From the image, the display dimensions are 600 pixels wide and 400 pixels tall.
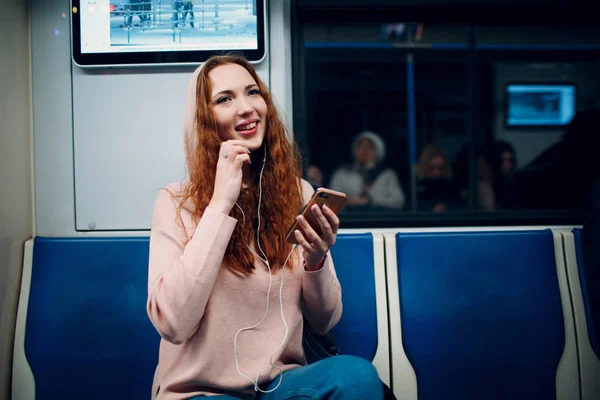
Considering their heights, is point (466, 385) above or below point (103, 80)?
below

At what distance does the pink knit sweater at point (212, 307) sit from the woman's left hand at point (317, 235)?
6cm

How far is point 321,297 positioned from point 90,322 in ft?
3.53

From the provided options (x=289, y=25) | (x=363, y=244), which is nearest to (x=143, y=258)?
(x=363, y=244)

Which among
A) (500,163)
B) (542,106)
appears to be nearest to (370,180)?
(500,163)

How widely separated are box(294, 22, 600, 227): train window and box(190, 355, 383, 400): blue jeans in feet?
18.2

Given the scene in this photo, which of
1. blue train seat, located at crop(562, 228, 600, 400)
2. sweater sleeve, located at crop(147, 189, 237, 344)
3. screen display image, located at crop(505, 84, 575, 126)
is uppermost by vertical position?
screen display image, located at crop(505, 84, 575, 126)

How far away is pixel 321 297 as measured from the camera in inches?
67.3

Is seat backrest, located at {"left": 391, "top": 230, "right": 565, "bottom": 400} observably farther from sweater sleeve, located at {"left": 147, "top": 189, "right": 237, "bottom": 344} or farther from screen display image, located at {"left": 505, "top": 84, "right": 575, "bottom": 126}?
screen display image, located at {"left": 505, "top": 84, "right": 575, "bottom": 126}

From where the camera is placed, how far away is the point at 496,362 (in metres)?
2.21

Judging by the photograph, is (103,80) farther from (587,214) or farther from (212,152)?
(587,214)

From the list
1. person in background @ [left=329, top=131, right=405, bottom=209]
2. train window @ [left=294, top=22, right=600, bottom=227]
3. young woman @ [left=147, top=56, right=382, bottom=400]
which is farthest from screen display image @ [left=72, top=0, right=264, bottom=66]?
person in background @ [left=329, top=131, right=405, bottom=209]

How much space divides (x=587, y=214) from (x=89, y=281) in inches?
79.1

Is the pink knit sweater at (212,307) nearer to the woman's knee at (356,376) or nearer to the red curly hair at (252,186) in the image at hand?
the red curly hair at (252,186)

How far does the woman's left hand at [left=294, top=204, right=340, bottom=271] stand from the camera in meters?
1.54
